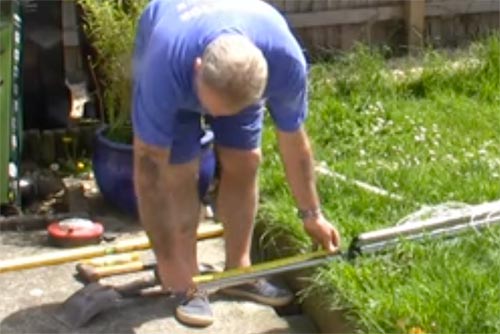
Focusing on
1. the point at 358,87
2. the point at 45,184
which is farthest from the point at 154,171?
the point at 358,87

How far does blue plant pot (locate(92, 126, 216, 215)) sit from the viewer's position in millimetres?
6203

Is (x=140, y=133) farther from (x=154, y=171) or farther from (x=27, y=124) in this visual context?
(x=27, y=124)

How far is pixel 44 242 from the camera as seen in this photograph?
617 centimetres

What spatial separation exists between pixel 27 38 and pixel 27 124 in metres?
0.49

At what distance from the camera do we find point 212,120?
5344mm

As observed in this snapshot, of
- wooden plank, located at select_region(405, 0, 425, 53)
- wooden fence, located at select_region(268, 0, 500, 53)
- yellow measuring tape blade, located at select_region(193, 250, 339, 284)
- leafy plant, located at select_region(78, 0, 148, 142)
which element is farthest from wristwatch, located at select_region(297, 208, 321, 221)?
wooden plank, located at select_region(405, 0, 425, 53)

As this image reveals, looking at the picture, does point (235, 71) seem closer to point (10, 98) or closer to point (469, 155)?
point (10, 98)

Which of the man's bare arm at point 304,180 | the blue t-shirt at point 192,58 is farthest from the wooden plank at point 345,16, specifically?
the blue t-shirt at point 192,58

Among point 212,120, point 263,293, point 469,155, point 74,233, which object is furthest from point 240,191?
point 469,155

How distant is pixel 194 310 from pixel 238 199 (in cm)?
51

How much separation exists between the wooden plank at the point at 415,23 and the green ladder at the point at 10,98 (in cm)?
289

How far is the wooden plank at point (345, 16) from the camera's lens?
26.8 ft

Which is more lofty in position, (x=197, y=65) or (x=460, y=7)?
(x=197, y=65)

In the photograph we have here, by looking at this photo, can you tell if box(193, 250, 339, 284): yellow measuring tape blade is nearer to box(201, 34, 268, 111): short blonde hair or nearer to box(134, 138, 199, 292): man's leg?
box(134, 138, 199, 292): man's leg
